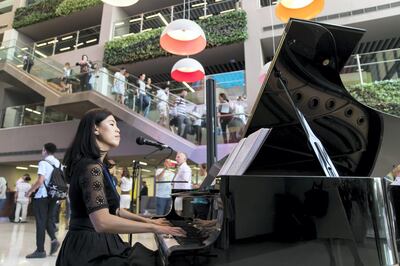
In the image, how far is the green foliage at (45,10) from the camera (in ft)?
50.9

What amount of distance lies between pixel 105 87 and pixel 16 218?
5693mm

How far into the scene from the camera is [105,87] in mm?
10172

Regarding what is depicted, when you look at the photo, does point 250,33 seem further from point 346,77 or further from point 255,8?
point 346,77

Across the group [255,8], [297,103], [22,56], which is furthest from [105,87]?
[297,103]

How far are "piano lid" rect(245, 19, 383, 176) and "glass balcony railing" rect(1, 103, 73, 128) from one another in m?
12.3

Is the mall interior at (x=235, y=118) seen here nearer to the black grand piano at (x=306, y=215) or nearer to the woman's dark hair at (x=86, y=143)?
the black grand piano at (x=306, y=215)

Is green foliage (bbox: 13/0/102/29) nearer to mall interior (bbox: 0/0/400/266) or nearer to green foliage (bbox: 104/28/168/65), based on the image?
mall interior (bbox: 0/0/400/266)

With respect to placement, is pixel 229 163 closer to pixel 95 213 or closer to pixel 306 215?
pixel 306 215

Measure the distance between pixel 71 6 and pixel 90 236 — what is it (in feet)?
54.0

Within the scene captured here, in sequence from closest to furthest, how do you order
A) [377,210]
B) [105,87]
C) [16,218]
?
1. [377,210]
2. [105,87]
3. [16,218]

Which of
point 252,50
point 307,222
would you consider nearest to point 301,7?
point 307,222

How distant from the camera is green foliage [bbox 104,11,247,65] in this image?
476 inches

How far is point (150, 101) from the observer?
9867 mm

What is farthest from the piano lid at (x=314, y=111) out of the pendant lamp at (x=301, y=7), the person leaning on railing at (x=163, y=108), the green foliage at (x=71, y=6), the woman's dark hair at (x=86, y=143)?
the green foliage at (x=71, y=6)
